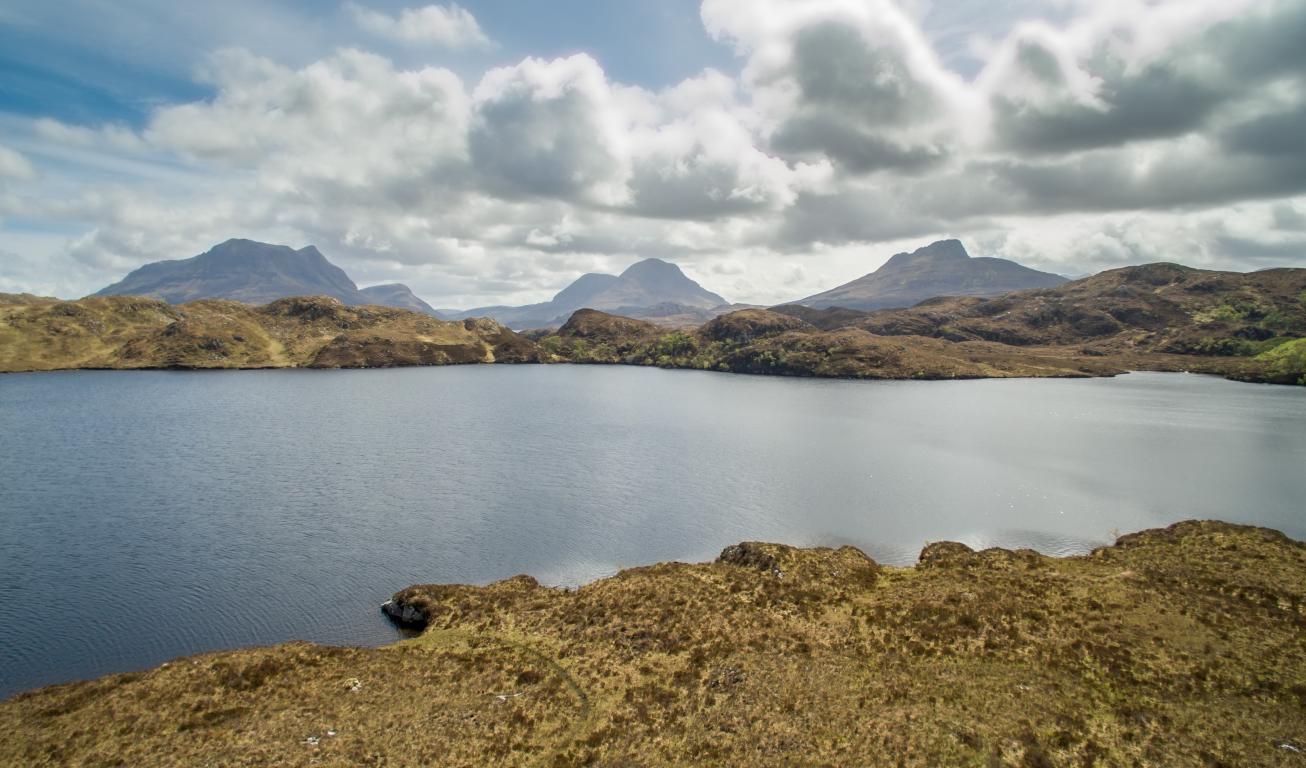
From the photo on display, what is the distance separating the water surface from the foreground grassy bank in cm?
862

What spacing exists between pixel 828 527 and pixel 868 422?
82067mm

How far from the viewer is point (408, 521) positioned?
213 ft

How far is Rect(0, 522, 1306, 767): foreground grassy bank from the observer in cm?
2678

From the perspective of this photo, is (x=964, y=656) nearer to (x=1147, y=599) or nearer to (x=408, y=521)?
(x=1147, y=599)

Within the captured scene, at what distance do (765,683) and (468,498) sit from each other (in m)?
51.1

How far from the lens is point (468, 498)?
74125mm

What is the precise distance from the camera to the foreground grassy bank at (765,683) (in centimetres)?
2678

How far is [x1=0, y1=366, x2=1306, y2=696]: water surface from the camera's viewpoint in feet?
149

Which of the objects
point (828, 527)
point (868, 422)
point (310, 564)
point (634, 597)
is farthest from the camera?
point (868, 422)

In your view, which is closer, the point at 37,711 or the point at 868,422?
the point at 37,711

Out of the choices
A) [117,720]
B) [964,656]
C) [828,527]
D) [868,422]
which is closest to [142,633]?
[117,720]

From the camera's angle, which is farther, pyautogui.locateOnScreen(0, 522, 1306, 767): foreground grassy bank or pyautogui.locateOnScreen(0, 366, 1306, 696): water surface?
pyautogui.locateOnScreen(0, 366, 1306, 696): water surface

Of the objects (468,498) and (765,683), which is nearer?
(765,683)

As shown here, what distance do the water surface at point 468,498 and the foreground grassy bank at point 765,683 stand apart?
340 inches
